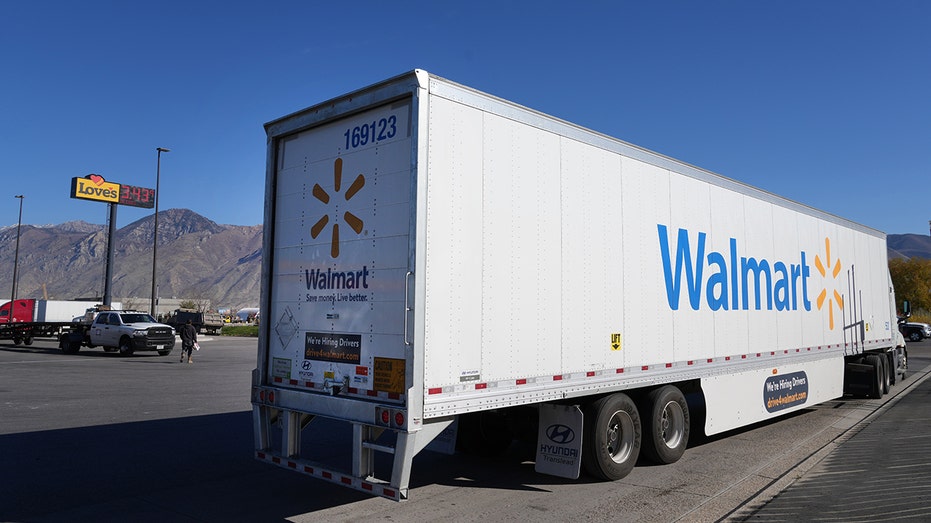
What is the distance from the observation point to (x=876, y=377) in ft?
46.7

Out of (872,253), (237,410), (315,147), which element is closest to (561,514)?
(315,147)

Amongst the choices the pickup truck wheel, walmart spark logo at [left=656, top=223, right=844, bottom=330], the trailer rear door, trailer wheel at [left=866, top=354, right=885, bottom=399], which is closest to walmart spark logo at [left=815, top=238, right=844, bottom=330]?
walmart spark logo at [left=656, top=223, right=844, bottom=330]

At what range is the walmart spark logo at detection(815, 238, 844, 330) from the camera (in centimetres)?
1239

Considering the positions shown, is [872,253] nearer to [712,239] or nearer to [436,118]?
[712,239]

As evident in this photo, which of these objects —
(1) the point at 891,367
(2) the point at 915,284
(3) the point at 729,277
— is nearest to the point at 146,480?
(3) the point at 729,277

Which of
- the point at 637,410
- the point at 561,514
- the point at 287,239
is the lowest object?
the point at 561,514

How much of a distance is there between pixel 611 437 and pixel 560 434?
28.4 inches

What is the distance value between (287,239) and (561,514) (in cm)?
397

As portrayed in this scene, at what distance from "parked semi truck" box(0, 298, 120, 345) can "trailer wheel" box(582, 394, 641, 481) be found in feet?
115

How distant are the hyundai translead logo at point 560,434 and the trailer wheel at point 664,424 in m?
1.33

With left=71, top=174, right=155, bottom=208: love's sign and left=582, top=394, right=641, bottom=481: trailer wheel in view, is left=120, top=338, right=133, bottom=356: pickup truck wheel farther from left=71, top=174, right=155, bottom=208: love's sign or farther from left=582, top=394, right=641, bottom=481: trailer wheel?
left=71, top=174, right=155, bottom=208: love's sign

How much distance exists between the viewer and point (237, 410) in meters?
12.4

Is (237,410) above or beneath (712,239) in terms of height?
beneath

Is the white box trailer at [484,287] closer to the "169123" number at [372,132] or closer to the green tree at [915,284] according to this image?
the "169123" number at [372,132]
